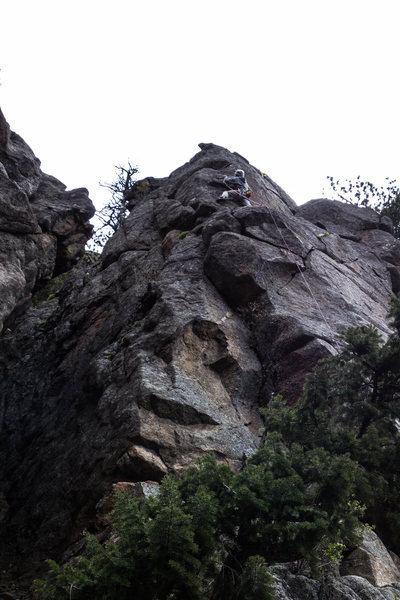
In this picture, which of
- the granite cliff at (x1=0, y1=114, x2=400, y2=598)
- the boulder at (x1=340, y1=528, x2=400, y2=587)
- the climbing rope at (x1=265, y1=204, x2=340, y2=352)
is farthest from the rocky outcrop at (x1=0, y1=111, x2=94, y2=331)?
the boulder at (x1=340, y1=528, x2=400, y2=587)

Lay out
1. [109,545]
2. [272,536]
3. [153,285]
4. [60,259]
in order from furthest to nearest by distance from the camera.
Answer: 1. [60,259]
2. [153,285]
3. [272,536]
4. [109,545]

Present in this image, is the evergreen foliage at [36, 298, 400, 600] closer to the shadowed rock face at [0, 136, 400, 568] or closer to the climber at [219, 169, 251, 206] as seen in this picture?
the shadowed rock face at [0, 136, 400, 568]

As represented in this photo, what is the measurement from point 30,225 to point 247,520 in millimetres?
13336

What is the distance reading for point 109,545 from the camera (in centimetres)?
606

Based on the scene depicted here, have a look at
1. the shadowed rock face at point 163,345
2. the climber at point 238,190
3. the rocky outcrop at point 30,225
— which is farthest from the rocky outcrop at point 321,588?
the climber at point 238,190

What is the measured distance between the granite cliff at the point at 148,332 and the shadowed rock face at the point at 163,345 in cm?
5

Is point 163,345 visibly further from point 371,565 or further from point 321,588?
point 321,588

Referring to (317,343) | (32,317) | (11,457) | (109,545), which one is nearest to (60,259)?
(32,317)

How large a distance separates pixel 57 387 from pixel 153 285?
4148mm

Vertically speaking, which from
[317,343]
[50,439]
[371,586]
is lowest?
[371,586]

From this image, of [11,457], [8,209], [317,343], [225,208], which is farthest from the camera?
[225,208]

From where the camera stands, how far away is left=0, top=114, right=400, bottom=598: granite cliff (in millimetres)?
10914

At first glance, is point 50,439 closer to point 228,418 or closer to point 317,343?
point 228,418

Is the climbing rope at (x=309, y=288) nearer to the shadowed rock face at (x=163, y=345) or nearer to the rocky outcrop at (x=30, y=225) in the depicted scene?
the shadowed rock face at (x=163, y=345)
